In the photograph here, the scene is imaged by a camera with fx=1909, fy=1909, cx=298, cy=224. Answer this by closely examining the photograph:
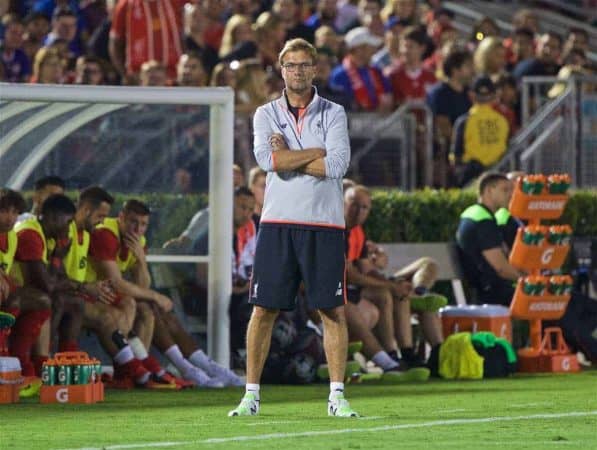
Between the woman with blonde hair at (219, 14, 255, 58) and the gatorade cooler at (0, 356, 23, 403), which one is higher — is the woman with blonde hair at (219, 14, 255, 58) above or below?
above

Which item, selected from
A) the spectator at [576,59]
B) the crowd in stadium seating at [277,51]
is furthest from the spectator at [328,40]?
the spectator at [576,59]

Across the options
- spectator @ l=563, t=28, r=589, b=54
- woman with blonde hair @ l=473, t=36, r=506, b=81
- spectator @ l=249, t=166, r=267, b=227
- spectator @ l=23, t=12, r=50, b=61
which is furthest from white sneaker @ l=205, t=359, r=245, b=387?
spectator @ l=563, t=28, r=589, b=54

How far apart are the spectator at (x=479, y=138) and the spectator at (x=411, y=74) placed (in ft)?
4.34

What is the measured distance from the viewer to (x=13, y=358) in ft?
43.2

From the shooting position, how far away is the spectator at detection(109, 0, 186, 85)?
66.2 ft

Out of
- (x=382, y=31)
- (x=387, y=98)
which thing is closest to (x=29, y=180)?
(x=387, y=98)

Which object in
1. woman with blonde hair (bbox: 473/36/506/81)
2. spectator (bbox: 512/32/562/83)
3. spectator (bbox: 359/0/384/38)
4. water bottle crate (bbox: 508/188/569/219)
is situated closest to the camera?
water bottle crate (bbox: 508/188/569/219)

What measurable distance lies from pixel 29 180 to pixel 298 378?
8.95 ft

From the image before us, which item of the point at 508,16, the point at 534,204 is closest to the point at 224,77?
the point at 534,204

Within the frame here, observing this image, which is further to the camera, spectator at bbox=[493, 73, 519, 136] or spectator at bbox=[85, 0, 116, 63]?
spectator at bbox=[493, 73, 519, 136]

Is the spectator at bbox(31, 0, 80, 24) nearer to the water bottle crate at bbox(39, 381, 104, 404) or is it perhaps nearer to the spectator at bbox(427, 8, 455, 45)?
the spectator at bbox(427, 8, 455, 45)

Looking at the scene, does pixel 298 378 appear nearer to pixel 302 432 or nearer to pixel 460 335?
pixel 460 335

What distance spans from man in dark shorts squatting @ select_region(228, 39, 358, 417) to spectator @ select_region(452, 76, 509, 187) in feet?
30.7

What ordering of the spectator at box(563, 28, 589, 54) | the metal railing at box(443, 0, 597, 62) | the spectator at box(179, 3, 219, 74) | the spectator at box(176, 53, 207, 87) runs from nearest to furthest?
1. the spectator at box(176, 53, 207, 87)
2. the spectator at box(179, 3, 219, 74)
3. the spectator at box(563, 28, 589, 54)
4. the metal railing at box(443, 0, 597, 62)
